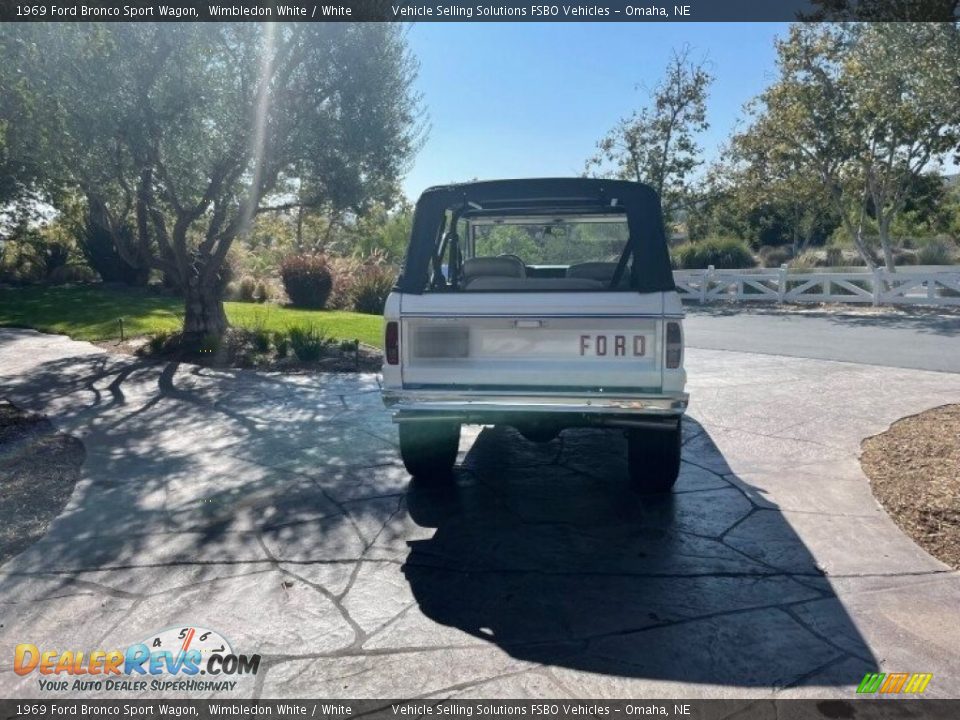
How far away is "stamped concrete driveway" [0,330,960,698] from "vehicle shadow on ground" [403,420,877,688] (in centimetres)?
2

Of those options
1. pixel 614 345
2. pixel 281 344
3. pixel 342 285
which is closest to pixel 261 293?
pixel 342 285

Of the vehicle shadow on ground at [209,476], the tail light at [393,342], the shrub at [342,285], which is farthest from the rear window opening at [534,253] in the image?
the shrub at [342,285]

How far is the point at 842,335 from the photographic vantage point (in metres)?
13.2

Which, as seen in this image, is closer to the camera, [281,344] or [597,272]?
[597,272]

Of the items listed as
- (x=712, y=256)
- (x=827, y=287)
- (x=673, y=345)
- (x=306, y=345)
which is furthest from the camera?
(x=712, y=256)

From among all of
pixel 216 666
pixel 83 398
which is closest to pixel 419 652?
pixel 216 666

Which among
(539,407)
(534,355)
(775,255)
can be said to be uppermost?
(775,255)

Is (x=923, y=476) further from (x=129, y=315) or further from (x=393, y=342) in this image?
(x=129, y=315)

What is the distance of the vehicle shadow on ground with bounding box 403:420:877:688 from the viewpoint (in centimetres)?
301

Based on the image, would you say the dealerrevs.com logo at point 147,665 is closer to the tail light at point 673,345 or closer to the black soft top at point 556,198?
the black soft top at point 556,198

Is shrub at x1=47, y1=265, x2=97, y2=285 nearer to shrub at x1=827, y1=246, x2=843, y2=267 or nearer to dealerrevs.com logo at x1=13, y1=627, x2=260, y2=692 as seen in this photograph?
dealerrevs.com logo at x1=13, y1=627, x2=260, y2=692

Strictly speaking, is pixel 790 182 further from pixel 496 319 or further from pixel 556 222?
pixel 496 319

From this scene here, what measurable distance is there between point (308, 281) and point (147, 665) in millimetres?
15690

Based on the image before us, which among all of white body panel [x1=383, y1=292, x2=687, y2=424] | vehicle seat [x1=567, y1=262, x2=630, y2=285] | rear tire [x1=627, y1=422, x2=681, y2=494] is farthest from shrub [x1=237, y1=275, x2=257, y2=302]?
rear tire [x1=627, y1=422, x2=681, y2=494]
